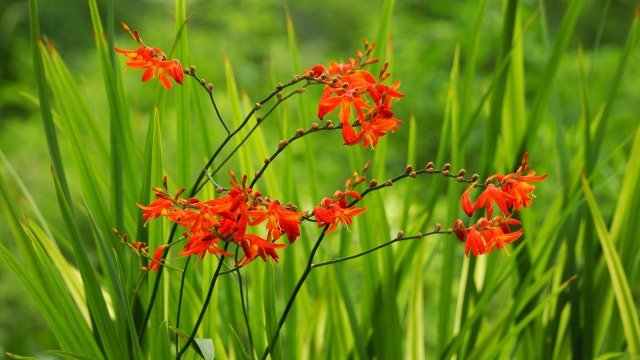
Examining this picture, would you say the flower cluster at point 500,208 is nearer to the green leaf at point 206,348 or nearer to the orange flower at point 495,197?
the orange flower at point 495,197

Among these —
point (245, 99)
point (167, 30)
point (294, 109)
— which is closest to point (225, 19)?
point (167, 30)

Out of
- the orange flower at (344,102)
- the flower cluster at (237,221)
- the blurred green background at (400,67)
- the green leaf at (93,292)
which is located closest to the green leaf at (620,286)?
the orange flower at (344,102)

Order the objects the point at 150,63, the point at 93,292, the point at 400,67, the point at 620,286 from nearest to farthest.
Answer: the point at 150,63 < the point at 93,292 < the point at 620,286 < the point at 400,67

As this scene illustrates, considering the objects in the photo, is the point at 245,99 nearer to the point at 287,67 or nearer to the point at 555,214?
the point at 555,214

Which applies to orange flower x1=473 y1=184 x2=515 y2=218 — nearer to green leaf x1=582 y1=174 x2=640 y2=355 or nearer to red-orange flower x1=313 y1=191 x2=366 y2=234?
red-orange flower x1=313 y1=191 x2=366 y2=234

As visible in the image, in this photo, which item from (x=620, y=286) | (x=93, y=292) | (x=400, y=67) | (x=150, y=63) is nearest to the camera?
(x=150, y=63)

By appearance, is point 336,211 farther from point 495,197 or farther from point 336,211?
point 495,197

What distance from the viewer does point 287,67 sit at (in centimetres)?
583

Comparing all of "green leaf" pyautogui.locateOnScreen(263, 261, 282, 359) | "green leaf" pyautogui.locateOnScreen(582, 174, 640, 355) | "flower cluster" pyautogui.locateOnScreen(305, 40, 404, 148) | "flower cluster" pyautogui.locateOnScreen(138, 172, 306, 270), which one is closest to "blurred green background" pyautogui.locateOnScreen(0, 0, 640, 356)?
"green leaf" pyautogui.locateOnScreen(582, 174, 640, 355)

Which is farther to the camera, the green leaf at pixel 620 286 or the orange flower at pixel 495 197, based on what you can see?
the green leaf at pixel 620 286

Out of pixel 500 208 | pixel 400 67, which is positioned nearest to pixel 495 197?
pixel 500 208

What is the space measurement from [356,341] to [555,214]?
0.44 m

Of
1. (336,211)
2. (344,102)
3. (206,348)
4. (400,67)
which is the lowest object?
(206,348)

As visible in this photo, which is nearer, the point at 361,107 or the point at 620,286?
the point at 361,107
